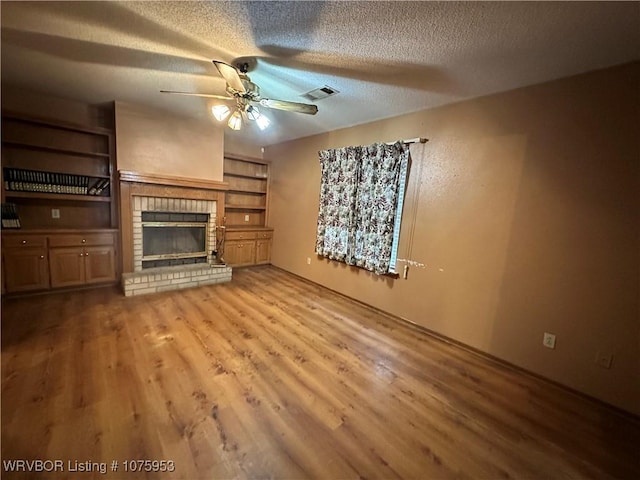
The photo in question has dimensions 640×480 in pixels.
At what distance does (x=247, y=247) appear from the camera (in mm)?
5414

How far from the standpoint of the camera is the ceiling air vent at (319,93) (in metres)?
2.91

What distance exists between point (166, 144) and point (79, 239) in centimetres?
171

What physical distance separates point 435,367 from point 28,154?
17.7 ft

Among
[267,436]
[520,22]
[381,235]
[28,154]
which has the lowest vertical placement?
[267,436]

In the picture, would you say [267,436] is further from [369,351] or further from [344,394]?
[369,351]

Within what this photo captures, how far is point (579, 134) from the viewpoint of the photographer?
2279mm

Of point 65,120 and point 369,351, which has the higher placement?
point 65,120

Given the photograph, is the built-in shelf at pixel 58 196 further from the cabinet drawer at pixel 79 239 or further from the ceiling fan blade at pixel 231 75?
the ceiling fan blade at pixel 231 75

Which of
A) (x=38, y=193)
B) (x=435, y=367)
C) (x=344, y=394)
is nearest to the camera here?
(x=344, y=394)

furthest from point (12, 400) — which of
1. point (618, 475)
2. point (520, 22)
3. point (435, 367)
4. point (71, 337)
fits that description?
point (520, 22)

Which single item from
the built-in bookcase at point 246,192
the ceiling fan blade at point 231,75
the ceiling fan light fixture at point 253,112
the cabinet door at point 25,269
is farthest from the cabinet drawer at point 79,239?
the ceiling fan blade at point 231,75

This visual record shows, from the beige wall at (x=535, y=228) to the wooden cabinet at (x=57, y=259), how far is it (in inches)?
156

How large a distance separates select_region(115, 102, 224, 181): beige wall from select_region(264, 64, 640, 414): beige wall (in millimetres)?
2785

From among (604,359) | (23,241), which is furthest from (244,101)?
(604,359)
